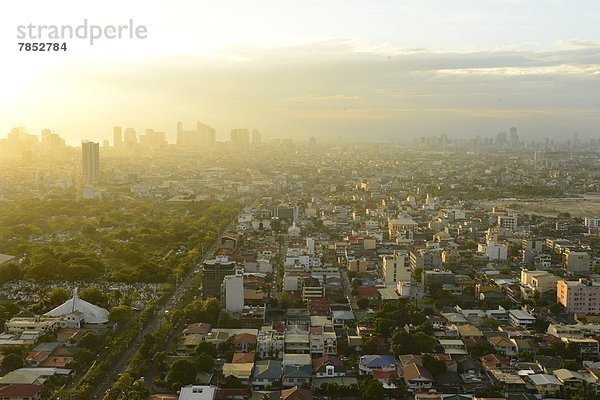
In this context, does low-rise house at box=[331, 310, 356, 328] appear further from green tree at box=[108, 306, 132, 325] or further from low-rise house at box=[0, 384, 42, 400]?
low-rise house at box=[0, 384, 42, 400]

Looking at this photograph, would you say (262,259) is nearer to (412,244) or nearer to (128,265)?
(128,265)

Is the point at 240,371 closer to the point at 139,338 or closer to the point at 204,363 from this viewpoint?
the point at 204,363

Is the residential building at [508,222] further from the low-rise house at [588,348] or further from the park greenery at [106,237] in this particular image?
the low-rise house at [588,348]

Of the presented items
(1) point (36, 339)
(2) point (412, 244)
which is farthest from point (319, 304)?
(2) point (412, 244)

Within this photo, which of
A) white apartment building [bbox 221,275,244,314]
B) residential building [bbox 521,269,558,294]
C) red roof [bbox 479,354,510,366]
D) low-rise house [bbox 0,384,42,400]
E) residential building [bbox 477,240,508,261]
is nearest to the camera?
low-rise house [bbox 0,384,42,400]

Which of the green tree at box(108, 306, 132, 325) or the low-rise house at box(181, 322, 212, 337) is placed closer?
the low-rise house at box(181, 322, 212, 337)

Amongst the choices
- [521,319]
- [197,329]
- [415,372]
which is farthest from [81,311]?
[521,319]

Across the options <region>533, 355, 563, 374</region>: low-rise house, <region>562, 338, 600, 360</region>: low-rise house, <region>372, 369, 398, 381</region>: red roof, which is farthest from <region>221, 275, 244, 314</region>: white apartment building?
<region>562, 338, 600, 360</region>: low-rise house
